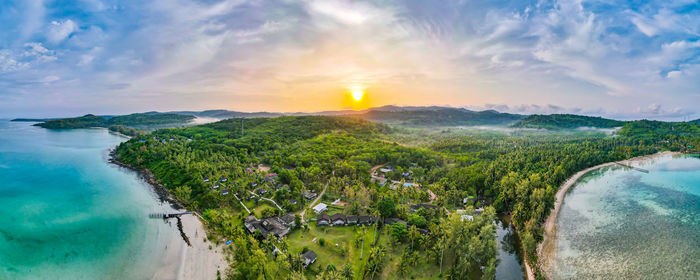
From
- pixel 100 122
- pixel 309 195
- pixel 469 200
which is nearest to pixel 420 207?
pixel 469 200

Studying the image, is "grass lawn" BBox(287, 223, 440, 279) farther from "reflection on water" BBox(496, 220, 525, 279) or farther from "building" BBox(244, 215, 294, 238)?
"reflection on water" BBox(496, 220, 525, 279)

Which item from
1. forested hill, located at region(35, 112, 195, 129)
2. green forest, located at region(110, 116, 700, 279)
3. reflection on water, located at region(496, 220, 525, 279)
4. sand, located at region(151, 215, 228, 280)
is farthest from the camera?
forested hill, located at region(35, 112, 195, 129)

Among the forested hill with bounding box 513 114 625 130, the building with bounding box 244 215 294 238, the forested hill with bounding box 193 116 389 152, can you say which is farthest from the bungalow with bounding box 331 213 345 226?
the forested hill with bounding box 513 114 625 130

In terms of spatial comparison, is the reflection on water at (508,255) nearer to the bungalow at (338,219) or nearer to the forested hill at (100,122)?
the bungalow at (338,219)

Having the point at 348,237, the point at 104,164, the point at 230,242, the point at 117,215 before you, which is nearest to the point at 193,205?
the point at 117,215

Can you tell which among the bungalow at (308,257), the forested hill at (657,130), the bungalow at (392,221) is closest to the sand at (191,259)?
the bungalow at (308,257)

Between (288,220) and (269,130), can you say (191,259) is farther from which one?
(269,130)
